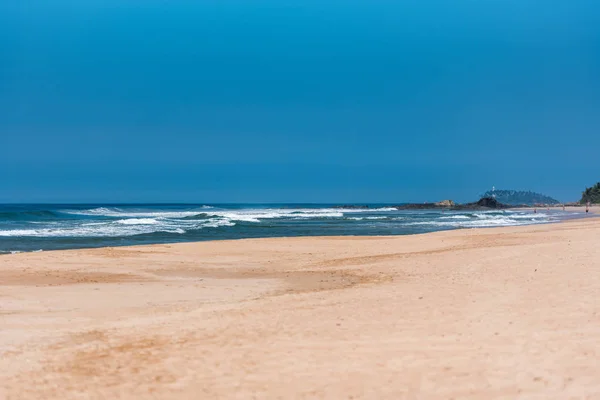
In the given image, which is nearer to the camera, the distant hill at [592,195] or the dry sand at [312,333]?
the dry sand at [312,333]

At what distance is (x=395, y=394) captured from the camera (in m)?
5.67

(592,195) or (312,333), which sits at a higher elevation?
(592,195)

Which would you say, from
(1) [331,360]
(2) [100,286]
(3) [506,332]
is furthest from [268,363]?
(2) [100,286]

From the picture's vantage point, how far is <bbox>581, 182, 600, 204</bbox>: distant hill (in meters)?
117

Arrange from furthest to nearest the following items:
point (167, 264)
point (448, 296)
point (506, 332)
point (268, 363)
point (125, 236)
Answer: point (125, 236) < point (167, 264) < point (448, 296) < point (506, 332) < point (268, 363)

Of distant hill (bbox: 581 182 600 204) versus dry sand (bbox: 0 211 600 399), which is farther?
distant hill (bbox: 581 182 600 204)

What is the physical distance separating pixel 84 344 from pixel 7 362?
3.31ft

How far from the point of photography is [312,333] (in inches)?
314

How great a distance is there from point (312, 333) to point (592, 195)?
412 ft

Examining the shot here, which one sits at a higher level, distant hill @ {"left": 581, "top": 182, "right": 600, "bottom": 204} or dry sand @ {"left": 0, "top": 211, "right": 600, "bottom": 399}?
distant hill @ {"left": 581, "top": 182, "right": 600, "bottom": 204}

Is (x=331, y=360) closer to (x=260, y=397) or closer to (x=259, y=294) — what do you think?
(x=260, y=397)

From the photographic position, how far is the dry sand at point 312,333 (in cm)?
598

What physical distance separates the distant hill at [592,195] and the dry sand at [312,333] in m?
113

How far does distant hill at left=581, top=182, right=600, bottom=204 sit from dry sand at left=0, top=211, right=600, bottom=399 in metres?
113
